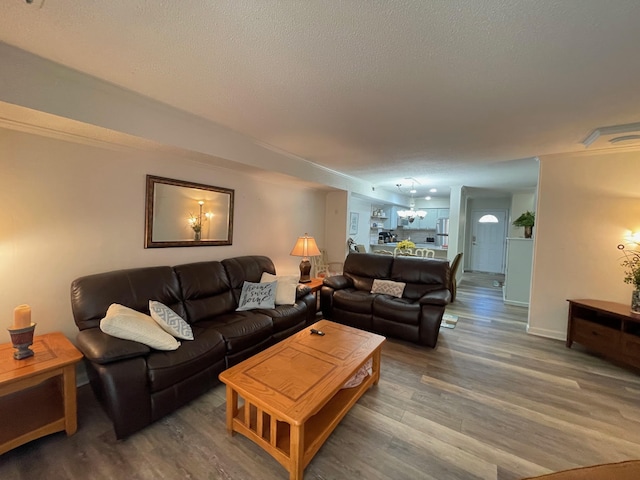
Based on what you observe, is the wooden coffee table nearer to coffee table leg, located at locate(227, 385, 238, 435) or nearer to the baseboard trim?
coffee table leg, located at locate(227, 385, 238, 435)

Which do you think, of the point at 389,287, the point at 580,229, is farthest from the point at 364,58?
the point at 580,229

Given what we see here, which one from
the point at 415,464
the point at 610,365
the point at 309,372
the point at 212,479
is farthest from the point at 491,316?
the point at 212,479

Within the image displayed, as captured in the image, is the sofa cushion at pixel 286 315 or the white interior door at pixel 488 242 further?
the white interior door at pixel 488 242

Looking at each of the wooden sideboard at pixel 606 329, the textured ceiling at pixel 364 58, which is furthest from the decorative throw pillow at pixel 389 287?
the textured ceiling at pixel 364 58

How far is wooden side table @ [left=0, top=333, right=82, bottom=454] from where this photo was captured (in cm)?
152

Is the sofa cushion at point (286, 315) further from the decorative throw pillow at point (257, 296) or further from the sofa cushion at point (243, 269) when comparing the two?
the sofa cushion at point (243, 269)

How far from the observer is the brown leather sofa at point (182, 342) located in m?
1.70

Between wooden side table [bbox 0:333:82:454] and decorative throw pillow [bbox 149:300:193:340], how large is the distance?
503 mm

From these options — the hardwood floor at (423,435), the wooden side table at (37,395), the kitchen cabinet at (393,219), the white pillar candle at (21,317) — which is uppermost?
the kitchen cabinet at (393,219)

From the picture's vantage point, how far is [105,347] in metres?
1.69

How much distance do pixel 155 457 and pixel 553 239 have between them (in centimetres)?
481

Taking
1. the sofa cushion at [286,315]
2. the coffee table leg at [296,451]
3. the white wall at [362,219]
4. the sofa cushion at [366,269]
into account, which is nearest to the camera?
the coffee table leg at [296,451]

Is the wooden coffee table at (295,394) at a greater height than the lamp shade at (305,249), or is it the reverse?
the lamp shade at (305,249)

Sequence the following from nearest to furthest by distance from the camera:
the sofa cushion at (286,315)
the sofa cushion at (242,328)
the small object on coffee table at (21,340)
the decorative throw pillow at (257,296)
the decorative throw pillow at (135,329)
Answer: the small object on coffee table at (21,340) → the decorative throw pillow at (135,329) → the sofa cushion at (242,328) → the sofa cushion at (286,315) → the decorative throw pillow at (257,296)
